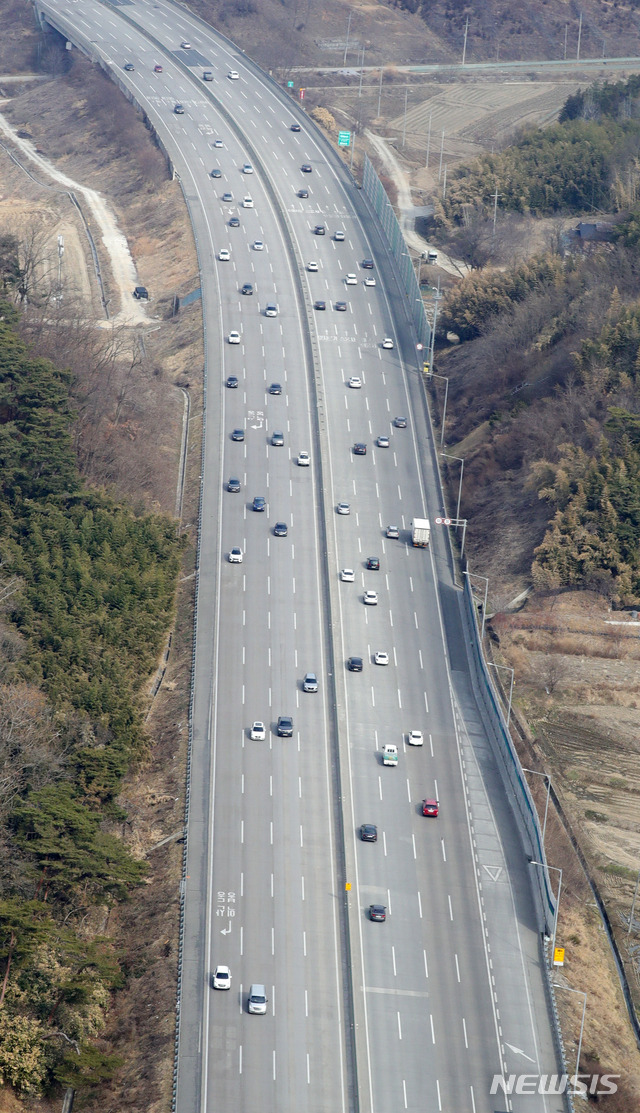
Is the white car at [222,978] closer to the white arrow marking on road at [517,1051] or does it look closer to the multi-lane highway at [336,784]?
the multi-lane highway at [336,784]

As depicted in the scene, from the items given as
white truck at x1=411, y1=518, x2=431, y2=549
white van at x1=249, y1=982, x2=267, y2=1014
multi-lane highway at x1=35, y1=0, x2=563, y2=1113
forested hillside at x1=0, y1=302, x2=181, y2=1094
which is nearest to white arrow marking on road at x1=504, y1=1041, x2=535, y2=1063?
multi-lane highway at x1=35, y1=0, x2=563, y2=1113

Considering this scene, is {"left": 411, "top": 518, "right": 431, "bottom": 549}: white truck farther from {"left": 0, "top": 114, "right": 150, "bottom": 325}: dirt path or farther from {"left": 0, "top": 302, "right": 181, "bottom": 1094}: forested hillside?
{"left": 0, "top": 114, "right": 150, "bottom": 325}: dirt path

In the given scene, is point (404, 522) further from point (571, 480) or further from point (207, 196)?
point (207, 196)

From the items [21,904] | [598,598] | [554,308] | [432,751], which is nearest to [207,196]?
[554,308]

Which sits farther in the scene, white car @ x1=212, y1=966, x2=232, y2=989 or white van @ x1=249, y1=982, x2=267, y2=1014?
white car @ x1=212, y1=966, x2=232, y2=989

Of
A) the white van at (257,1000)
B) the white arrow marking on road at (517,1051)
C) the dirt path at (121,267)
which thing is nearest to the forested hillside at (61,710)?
the white van at (257,1000)

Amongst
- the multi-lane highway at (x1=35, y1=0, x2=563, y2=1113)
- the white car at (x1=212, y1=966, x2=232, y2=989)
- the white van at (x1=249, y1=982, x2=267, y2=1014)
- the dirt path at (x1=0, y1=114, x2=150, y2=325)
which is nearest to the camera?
the multi-lane highway at (x1=35, y1=0, x2=563, y2=1113)
